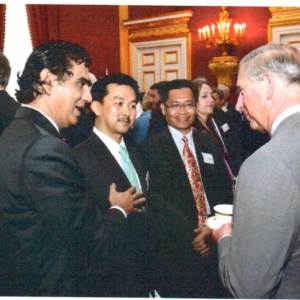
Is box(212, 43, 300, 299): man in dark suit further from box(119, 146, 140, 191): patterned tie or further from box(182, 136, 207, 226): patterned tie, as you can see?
box(182, 136, 207, 226): patterned tie

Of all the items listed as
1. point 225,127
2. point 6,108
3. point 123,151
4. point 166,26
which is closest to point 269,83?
point 123,151

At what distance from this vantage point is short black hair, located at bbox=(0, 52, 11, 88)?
144 cm

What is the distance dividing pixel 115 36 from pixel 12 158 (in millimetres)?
1343

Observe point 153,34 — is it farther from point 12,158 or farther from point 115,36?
point 12,158

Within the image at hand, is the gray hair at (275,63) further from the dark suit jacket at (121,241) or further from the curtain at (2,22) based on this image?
the curtain at (2,22)

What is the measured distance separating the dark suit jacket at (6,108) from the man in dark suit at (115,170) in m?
0.32

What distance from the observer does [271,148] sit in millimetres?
763

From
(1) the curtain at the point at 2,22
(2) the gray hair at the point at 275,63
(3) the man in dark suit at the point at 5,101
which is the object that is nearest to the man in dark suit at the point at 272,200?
(2) the gray hair at the point at 275,63

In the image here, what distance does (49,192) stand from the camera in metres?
0.88

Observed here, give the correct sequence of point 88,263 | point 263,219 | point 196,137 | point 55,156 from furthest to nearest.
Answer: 1. point 196,137
2. point 88,263
3. point 55,156
4. point 263,219

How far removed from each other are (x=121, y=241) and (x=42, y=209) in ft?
1.30

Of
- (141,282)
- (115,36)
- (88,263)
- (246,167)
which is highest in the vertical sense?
(115,36)

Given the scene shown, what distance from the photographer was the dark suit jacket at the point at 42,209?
0.88 meters

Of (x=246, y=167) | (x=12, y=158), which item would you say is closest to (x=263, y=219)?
(x=246, y=167)
